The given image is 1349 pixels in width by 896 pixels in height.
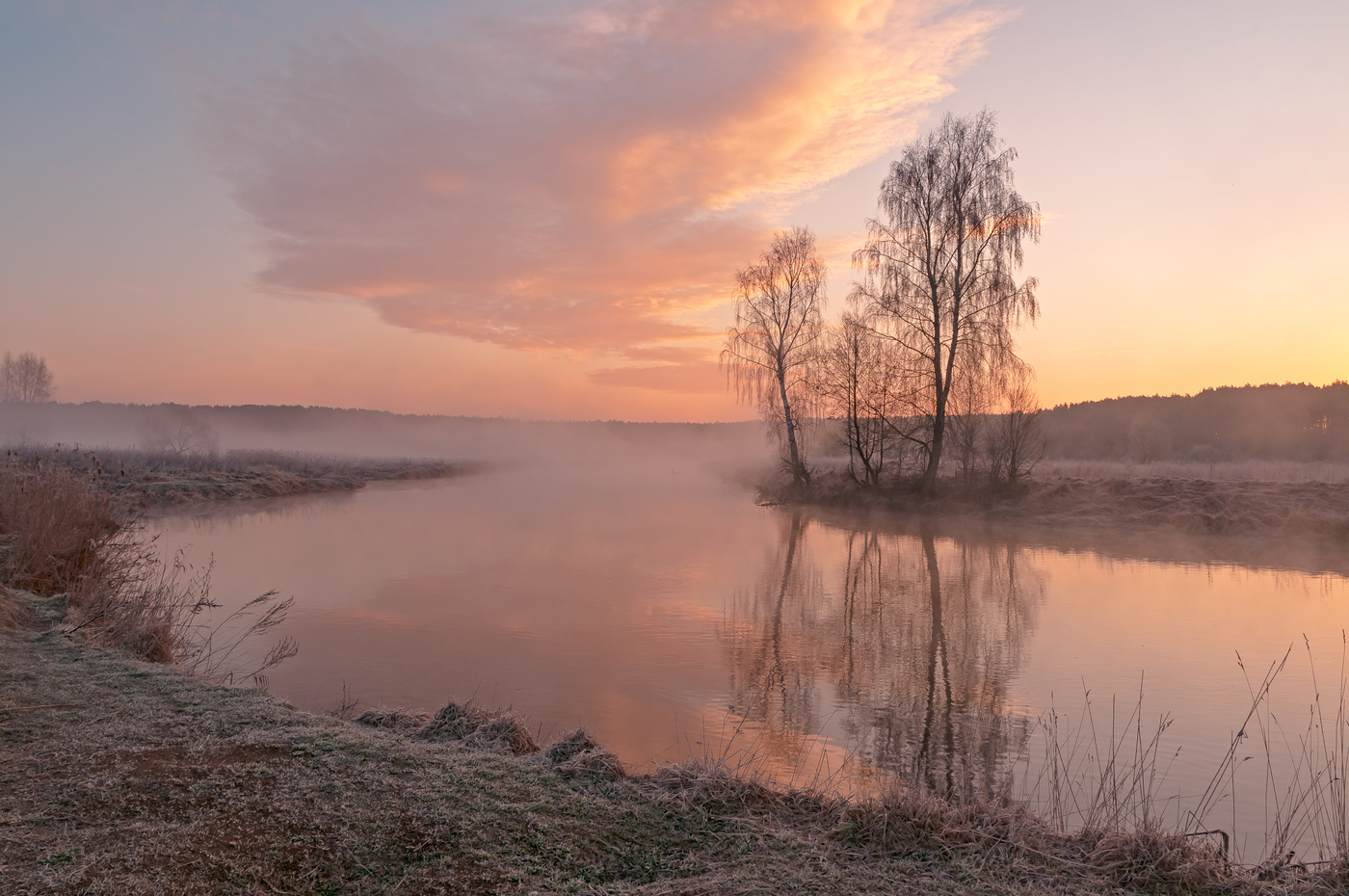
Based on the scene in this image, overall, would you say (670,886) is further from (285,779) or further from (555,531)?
(555,531)

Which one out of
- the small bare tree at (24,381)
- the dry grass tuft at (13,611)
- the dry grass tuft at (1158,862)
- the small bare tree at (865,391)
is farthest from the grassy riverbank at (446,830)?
the small bare tree at (24,381)

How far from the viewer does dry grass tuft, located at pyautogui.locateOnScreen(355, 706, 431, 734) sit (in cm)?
456

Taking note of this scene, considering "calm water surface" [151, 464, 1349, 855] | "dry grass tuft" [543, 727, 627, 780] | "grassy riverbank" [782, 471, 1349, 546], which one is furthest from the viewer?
"grassy riverbank" [782, 471, 1349, 546]

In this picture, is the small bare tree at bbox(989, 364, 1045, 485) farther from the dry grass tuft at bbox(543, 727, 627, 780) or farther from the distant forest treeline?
the distant forest treeline

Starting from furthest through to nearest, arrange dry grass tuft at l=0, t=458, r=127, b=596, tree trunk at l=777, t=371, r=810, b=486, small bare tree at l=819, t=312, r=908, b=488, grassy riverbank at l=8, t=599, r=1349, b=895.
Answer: tree trunk at l=777, t=371, r=810, b=486 → small bare tree at l=819, t=312, r=908, b=488 → dry grass tuft at l=0, t=458, r=127, b=596 → grassy riverbank at l=8, t=599, r=1349, b=895

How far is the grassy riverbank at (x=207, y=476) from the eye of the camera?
21.7 m

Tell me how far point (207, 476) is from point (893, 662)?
26.6 meters

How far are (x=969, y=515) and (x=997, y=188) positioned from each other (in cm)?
878

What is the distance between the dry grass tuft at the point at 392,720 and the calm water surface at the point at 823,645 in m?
0.96

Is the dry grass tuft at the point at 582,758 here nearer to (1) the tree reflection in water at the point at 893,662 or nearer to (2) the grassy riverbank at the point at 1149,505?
(1) the tree reflection in water at the point at 893,662

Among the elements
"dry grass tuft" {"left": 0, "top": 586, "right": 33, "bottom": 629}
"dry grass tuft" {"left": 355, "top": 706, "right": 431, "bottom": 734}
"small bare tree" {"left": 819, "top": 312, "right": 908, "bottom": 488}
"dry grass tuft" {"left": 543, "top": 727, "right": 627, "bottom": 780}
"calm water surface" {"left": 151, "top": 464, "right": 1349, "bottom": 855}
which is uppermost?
"small bare tree" {"left": 819, "top": 312, "right": 908, "bottom": 488}


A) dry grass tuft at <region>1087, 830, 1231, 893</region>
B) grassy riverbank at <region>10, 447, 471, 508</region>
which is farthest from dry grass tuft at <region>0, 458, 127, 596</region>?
dry grass tuft at <region>1087, 830, 1231, 893</region>

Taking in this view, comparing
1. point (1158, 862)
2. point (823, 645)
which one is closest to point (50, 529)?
point (823, 645)

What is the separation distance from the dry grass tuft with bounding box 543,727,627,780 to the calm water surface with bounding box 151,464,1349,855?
86 cm
